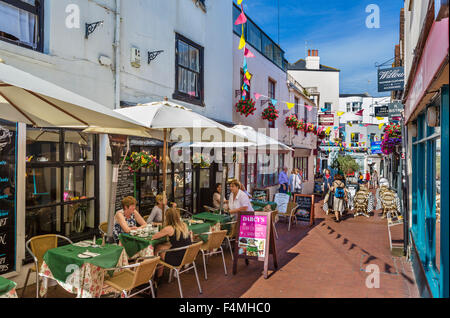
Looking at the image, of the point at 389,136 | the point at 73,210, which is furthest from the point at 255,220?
the point at 389,136

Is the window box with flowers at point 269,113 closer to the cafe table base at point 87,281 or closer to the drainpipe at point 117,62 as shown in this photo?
the drainpipe at point 117,62

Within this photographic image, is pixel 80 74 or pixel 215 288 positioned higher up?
pixel 80 74

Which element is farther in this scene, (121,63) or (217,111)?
(217,111)

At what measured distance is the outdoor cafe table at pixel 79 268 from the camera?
4141 mm

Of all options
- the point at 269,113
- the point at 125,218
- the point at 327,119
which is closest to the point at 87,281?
the point at 125,218

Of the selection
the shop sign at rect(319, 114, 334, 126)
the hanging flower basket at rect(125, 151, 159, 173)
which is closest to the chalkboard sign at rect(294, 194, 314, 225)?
the hanging flower basket at rect(125, 151, 159, 173)

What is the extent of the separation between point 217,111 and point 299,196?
4.02 meters

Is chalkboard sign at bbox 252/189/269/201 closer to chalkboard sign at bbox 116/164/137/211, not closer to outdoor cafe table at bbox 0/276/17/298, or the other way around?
chalkboard sign at bbox 116/164/137/211

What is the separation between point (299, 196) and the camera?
1145cm

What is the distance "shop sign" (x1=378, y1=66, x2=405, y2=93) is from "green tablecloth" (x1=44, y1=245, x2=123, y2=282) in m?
8.55

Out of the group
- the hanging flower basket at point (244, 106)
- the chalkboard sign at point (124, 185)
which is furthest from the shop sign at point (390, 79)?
the chalkboard sign at point (124, 185)

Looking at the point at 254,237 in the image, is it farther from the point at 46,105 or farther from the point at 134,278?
the point at 46,105

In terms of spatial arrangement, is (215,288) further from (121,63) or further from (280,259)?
(121,63)

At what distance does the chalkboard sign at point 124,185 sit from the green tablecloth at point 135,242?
6.59 feet
